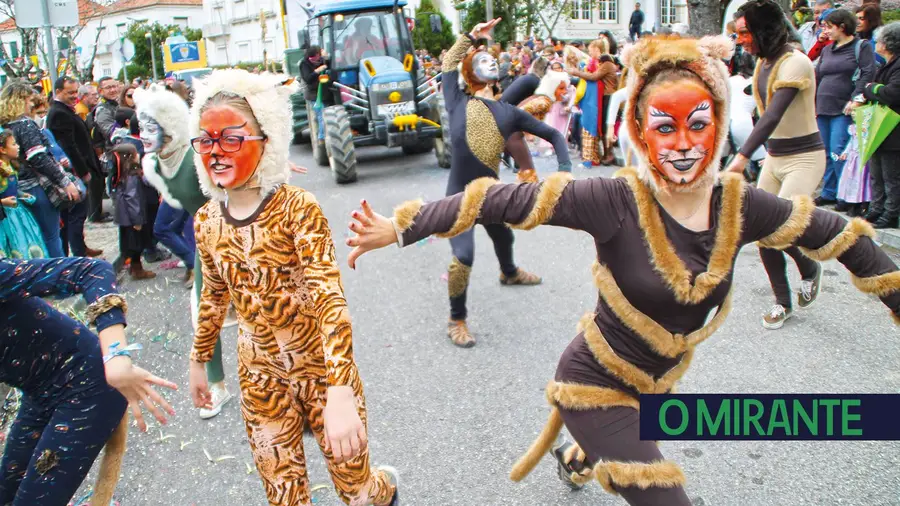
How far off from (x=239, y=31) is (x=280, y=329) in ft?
177

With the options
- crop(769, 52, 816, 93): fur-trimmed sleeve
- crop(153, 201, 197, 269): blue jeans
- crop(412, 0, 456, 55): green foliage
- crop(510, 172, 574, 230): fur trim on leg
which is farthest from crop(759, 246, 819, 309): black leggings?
crop(412, 0, 456, 55): green foliage

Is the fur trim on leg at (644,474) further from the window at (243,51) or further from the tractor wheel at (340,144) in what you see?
the window at (243,51)

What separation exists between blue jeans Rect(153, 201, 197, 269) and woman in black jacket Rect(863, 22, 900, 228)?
6.22 m

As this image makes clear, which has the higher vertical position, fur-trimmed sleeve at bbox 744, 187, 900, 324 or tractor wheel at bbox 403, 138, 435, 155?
fur-trimmed sleeve at bbox 744, 187, 900, 324

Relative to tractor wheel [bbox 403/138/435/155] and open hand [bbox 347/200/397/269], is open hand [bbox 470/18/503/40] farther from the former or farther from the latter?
tractor wheel [bbox 403/138/435/155]

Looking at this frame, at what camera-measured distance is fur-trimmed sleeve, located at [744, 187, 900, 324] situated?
2365 mm

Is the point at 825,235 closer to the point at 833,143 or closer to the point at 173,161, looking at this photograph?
the point at 173,161

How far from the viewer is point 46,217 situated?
6191 millimetres

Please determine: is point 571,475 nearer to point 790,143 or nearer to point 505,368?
point 505,368

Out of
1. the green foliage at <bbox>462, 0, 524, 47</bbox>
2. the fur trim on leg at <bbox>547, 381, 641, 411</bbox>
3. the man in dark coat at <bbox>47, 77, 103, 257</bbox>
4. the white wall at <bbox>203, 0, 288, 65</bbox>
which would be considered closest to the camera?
the fur trim on leg at <bbox>547, 381, 641, 411</bbox>

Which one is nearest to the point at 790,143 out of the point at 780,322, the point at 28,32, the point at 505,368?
the point at 780,322

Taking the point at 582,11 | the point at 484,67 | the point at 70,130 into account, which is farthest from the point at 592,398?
the point at 582,11

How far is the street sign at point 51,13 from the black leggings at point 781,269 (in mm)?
6738

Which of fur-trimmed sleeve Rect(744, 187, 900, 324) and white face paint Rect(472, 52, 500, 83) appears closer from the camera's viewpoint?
fur-trimmed sleeve Rect(744, 187, 900, 324)
